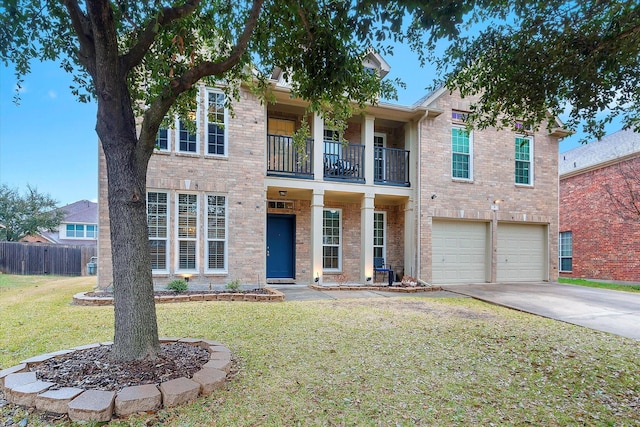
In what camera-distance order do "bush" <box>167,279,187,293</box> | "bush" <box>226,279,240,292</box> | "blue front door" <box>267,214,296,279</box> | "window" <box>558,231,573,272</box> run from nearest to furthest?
"bush" <box>167,279,187,293</box>, "bush" <box>226,279,240,292</box>, "blue front door" <box>267,214,296,279</box>, "window" <box>558,231,573,272</box>

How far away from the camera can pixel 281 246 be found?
1173 cm

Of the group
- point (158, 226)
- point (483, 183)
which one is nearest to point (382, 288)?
point (483, 183)

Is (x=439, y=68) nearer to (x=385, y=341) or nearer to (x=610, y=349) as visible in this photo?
(x=385, y=341)

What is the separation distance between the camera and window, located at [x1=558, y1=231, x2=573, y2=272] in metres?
17.1

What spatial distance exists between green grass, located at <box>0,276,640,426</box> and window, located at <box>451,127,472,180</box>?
19.9 feet

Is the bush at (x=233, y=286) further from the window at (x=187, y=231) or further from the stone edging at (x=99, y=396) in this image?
the stone edging at (x=99, y=396)

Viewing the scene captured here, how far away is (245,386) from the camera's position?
3.50 meters

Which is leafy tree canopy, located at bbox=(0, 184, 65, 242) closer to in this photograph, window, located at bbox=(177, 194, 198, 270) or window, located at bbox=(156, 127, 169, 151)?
window, located at bbox=(156, 127, 169, 151)

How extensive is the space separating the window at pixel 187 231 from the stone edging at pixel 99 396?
6129 millimetres

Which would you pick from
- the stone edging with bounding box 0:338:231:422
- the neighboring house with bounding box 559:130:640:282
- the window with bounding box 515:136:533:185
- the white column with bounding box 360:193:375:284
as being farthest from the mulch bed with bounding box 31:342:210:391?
the neighboring house with bounding box 559:130:640:282

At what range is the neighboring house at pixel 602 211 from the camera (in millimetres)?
Answer: 14078

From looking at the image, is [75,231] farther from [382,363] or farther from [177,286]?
[382,363]

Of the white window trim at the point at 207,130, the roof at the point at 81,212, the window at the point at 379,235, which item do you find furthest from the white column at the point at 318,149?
the roof at the point at 81,212

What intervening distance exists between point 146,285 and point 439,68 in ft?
18.6
